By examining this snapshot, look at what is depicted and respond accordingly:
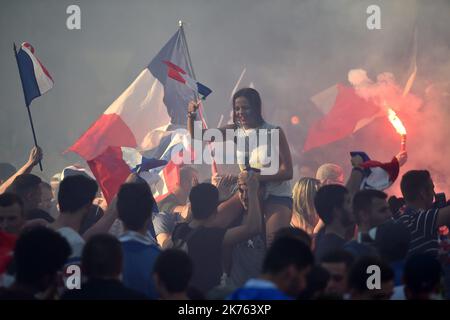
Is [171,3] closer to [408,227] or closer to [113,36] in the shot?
[113,36]

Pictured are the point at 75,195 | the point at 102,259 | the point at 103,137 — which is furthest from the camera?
the point at 103,137

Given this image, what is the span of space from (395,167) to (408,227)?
576mm

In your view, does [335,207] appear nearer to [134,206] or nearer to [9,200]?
[134,206]

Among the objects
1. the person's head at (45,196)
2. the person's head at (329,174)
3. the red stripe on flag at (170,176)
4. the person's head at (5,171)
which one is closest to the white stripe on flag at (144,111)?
the red stripe on flag at (170,176)

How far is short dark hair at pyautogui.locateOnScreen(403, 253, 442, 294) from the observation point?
4.79 m

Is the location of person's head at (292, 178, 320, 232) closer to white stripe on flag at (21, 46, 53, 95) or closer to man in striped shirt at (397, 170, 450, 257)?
man in striped shirt at (397, 170, 450, 257)

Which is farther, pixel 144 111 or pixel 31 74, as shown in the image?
pixel 144 111

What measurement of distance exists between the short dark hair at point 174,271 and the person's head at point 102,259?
0.22m

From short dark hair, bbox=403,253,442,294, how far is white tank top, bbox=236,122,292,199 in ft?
8.26

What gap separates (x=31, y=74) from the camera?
8.31m

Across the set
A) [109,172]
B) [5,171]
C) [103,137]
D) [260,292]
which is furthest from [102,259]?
[5,171]

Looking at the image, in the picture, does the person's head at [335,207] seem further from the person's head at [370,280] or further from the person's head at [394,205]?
the person's head at [370,280]

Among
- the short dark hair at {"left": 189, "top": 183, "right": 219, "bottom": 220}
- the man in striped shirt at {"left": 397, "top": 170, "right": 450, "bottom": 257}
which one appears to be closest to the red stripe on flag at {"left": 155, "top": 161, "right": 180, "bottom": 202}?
the short dark hair at {"left": 189, "top": 183, "right": 219, "bottom": 220}

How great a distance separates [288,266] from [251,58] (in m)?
14.3
